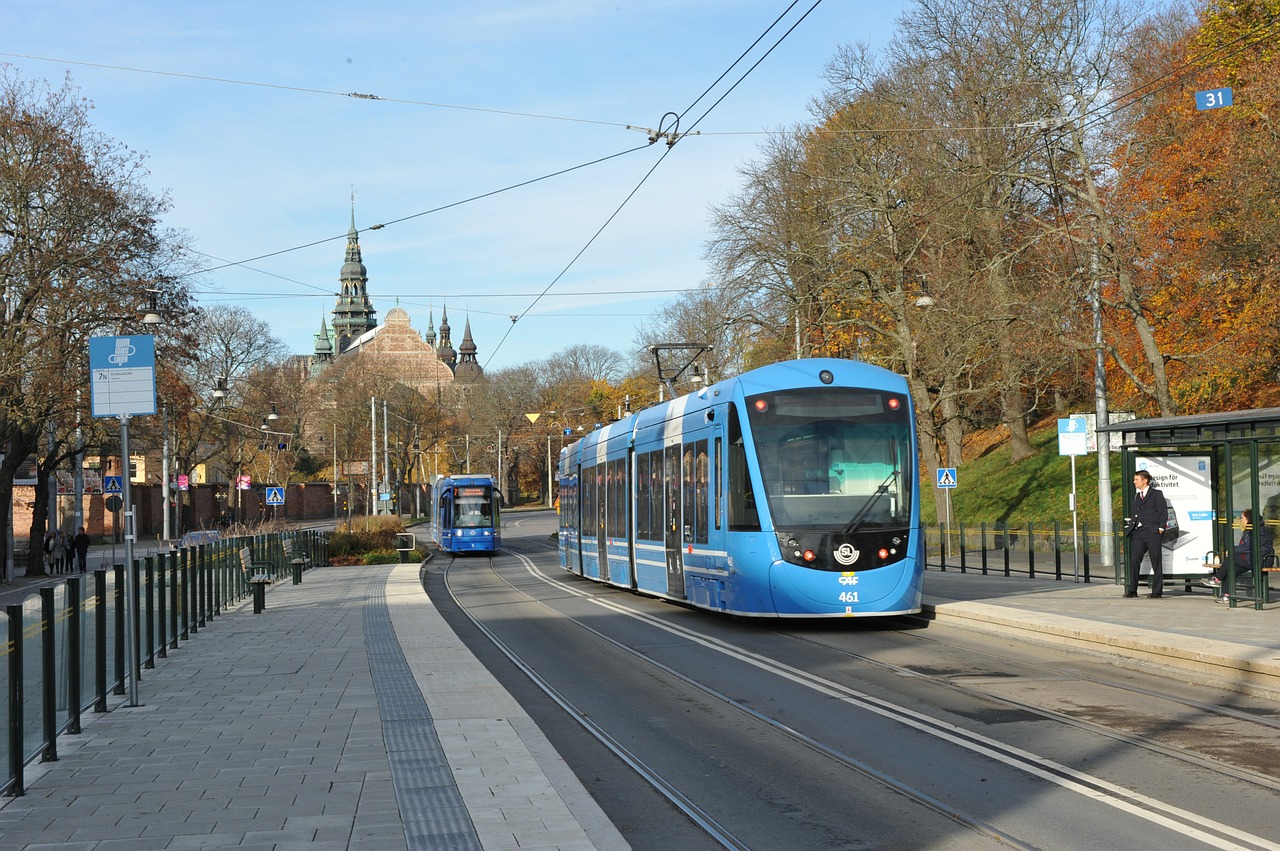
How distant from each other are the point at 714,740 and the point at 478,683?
3.63 metres

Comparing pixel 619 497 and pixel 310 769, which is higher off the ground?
pixel 619 497

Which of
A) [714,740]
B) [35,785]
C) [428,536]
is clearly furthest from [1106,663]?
[428,536]

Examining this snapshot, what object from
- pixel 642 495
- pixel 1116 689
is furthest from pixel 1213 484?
pixel 642 495

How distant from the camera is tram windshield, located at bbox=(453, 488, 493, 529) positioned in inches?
1967

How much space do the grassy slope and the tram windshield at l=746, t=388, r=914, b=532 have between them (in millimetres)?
20513

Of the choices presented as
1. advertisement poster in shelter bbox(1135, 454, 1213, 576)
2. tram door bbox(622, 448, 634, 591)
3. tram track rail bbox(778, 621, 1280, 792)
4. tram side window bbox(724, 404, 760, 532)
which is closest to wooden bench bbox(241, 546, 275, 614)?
tram door bbox(622, 448, 634, 591)

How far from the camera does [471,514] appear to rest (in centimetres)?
5003

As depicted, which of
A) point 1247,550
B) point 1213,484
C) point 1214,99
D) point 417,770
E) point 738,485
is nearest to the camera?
point 417,770

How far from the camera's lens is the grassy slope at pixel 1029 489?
37.8 m

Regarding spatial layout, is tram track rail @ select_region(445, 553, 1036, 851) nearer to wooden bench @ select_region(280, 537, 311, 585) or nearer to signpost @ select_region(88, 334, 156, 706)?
signpost @ select_region(88, 334, 156, 706)

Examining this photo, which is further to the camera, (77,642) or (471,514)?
(471,514)

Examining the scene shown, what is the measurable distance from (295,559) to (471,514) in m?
15.6

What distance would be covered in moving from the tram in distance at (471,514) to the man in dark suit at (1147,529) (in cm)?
3323

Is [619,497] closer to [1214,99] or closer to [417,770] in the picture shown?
[1214,99]
